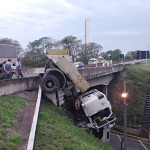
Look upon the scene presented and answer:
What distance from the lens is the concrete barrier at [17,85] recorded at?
1016cm

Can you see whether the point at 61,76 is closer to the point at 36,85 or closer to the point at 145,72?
the point at 36,85

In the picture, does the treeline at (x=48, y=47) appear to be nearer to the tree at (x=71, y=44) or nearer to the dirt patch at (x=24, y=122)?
the tree at (x=71, y=44)

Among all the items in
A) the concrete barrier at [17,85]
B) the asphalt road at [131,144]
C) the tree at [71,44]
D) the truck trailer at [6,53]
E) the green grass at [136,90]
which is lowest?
the asphalt road at [131,144]

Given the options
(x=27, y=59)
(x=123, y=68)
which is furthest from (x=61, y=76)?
(x=27, y=59)

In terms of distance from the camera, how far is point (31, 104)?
32.5 ft

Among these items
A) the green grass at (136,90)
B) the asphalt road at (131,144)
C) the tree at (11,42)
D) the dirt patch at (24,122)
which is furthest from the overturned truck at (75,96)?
the tree at (11,42)

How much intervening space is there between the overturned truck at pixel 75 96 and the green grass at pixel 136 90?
12952 millimetres

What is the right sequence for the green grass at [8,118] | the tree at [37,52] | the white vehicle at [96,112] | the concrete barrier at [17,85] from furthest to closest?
the tree at [37,52], the white vehicle at [96,112], the concrete barrier at [17,85], the green grass at [8,118]

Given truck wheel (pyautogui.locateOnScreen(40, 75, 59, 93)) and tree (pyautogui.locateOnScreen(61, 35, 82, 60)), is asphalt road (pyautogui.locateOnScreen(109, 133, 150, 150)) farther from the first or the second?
tree (pyautogui.locateOnScreen(61, 35, 82, 60))

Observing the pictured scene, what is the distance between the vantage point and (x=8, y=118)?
288 inches

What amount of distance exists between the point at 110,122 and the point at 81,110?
1942mm

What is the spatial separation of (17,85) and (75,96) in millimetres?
3518

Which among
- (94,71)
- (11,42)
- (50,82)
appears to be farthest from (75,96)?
(11,42)

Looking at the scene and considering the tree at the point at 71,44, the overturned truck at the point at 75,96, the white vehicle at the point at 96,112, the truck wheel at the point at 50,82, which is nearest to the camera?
the truck wheel at the point at 50,82
